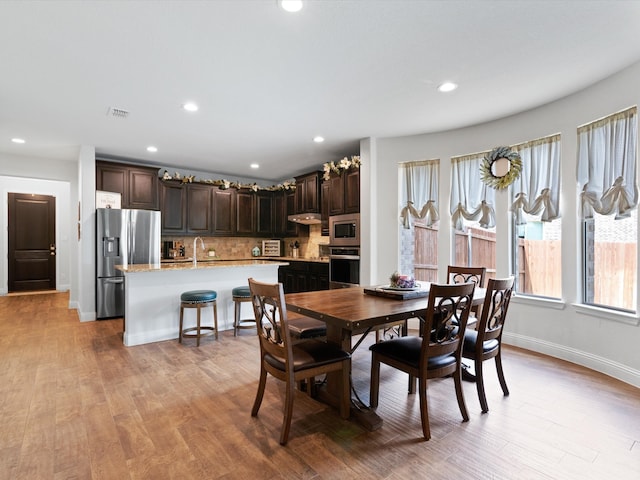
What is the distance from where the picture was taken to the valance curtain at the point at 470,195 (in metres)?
4.21

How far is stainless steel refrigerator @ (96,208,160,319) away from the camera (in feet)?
17.1

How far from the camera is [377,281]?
4926 millimetres

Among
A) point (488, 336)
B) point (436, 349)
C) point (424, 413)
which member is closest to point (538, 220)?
point (488, 336)

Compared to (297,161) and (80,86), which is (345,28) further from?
(297,161)

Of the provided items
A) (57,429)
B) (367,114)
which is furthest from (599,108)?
(57,429)

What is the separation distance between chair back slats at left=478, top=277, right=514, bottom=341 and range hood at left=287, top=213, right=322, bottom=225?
13.1ft

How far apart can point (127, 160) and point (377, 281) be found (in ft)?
16.2

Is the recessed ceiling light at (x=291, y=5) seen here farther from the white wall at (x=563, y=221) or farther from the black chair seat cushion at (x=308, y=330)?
the white wall at (x=563, y=221)

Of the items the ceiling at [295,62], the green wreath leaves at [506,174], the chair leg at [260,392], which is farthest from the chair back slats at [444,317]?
the green wreath leaves at [506,174]

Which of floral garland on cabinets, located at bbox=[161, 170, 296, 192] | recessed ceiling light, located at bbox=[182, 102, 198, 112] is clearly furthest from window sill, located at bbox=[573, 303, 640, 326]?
floral garland on cabinets, located at bbox=[161, 170, 296, 192]

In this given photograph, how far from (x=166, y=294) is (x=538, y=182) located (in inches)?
180

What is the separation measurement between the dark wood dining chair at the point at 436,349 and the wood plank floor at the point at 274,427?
0.29 m

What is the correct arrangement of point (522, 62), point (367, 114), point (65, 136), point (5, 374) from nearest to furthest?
point (522, 62) < point (5, 374) < point (367, 114) < point (65, 136)

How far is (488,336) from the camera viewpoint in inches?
99.2
